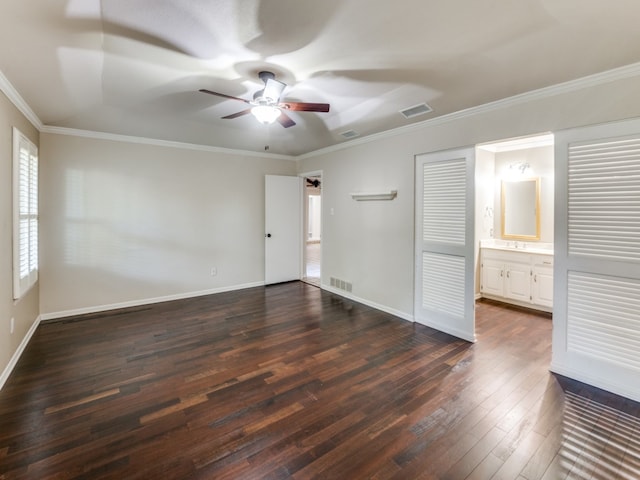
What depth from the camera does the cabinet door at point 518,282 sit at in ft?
14.9

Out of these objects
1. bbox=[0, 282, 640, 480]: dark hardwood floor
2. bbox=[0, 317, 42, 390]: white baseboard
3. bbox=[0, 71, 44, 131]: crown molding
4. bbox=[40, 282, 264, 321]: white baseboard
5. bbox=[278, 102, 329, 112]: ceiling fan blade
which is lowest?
bbox=[0, 282, 640, 480]: dark hardwood floor

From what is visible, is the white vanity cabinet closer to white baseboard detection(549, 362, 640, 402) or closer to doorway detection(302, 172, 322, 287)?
white baseboard detection(549, 362, 640, 402)

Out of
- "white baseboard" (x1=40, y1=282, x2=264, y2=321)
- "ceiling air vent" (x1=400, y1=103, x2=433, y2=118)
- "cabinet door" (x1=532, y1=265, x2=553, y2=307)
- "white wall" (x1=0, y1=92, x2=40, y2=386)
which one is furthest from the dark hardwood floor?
"ceiling air vent" (x1=400, y1=103, x2=433, y2=118)

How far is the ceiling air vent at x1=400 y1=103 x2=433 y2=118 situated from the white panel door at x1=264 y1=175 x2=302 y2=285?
3.07 metres

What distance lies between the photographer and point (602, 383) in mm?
2559

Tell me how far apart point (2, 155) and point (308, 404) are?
11.1 feet

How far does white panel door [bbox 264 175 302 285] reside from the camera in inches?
235

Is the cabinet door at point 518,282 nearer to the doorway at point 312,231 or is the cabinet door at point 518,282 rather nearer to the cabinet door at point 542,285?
the cabinet door at point 542,285

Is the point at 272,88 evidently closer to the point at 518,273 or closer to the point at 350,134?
the point at 350,134

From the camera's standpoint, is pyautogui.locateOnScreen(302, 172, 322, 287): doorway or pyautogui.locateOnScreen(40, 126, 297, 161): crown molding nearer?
pyautogui.locateOnScreen(40, 126, 297, 161): crown molding

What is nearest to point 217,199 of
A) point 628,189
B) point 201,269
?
point 201,269

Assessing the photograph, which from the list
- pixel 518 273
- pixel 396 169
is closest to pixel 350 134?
pixel 396 169

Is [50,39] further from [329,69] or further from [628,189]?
[628,189]

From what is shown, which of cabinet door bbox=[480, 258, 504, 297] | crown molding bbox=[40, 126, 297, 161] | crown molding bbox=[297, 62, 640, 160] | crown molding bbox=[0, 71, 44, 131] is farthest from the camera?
cabinet door bbox=[480, 258, 504, 297]
